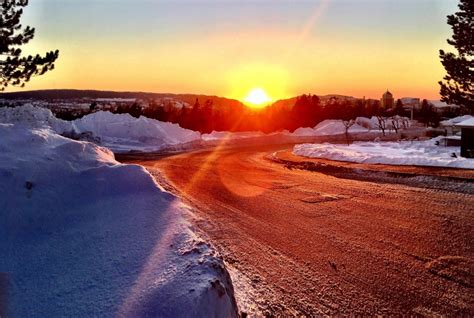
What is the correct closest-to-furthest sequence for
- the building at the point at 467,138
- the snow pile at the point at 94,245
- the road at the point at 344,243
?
the snow pile at the point at 94,245, the road at the point at 344,243, the building at the point at 467,138

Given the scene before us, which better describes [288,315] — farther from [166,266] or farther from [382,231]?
[382,231]

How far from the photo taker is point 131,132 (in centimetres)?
3712

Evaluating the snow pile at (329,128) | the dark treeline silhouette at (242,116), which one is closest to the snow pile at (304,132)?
the snow pile at (329,128)

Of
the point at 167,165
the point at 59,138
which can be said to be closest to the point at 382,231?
the point at 59,138

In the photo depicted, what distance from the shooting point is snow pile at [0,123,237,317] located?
4.41 meters

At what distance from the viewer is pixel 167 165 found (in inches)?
792

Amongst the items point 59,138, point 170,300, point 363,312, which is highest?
point 59,138

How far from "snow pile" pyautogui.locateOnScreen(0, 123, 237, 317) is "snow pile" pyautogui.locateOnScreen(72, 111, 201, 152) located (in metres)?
24.7

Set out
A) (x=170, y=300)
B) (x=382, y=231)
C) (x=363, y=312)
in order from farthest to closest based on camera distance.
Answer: (x=382, y=231) < (x=363, y=312) < (x=170, y=300)

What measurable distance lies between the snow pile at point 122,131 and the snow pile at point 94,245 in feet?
72.4

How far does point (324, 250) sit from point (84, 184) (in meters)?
4.58

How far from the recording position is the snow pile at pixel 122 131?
31859 millimetres

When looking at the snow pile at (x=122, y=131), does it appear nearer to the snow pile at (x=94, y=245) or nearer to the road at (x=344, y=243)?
the road at (x=344, y=243)

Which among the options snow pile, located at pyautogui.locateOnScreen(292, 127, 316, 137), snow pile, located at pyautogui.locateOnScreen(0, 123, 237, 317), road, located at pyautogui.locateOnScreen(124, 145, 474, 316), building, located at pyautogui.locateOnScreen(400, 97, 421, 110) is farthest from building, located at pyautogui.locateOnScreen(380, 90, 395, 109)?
snow pile, located at pyautogui.locateOnScreen(0, 123, 237, 317)
